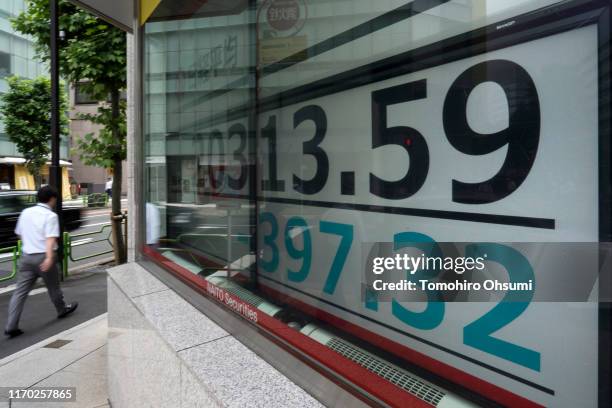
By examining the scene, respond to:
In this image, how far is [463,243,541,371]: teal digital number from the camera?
153 centimetres

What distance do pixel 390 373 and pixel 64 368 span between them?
13.6ft

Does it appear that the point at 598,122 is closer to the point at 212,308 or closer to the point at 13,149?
the point at 212,308

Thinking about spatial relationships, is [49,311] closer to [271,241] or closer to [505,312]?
[271,241]

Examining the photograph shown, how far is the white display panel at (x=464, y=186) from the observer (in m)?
1.40

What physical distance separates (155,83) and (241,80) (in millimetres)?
1822

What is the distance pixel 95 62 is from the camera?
9516mm

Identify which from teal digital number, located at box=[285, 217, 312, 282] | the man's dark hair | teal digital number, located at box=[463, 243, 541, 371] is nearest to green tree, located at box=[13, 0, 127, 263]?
the man's dark hair

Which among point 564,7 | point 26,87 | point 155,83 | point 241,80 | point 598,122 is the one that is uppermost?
point 26,87

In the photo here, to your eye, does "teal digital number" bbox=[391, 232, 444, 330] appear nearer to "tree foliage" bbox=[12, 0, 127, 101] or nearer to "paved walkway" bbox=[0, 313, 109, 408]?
"paved walkway" bbox=[0, 313, 109, 408]

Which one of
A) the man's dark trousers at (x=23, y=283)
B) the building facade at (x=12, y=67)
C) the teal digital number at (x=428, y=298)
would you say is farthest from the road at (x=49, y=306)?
the building facade at (x=12, y=67)

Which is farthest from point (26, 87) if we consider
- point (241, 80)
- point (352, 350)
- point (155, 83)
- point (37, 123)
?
point (352, 350)

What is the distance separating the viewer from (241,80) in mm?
3238

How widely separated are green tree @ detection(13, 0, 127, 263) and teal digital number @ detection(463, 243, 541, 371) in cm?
967

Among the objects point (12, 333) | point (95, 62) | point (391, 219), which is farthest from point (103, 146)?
point (391, 219)
